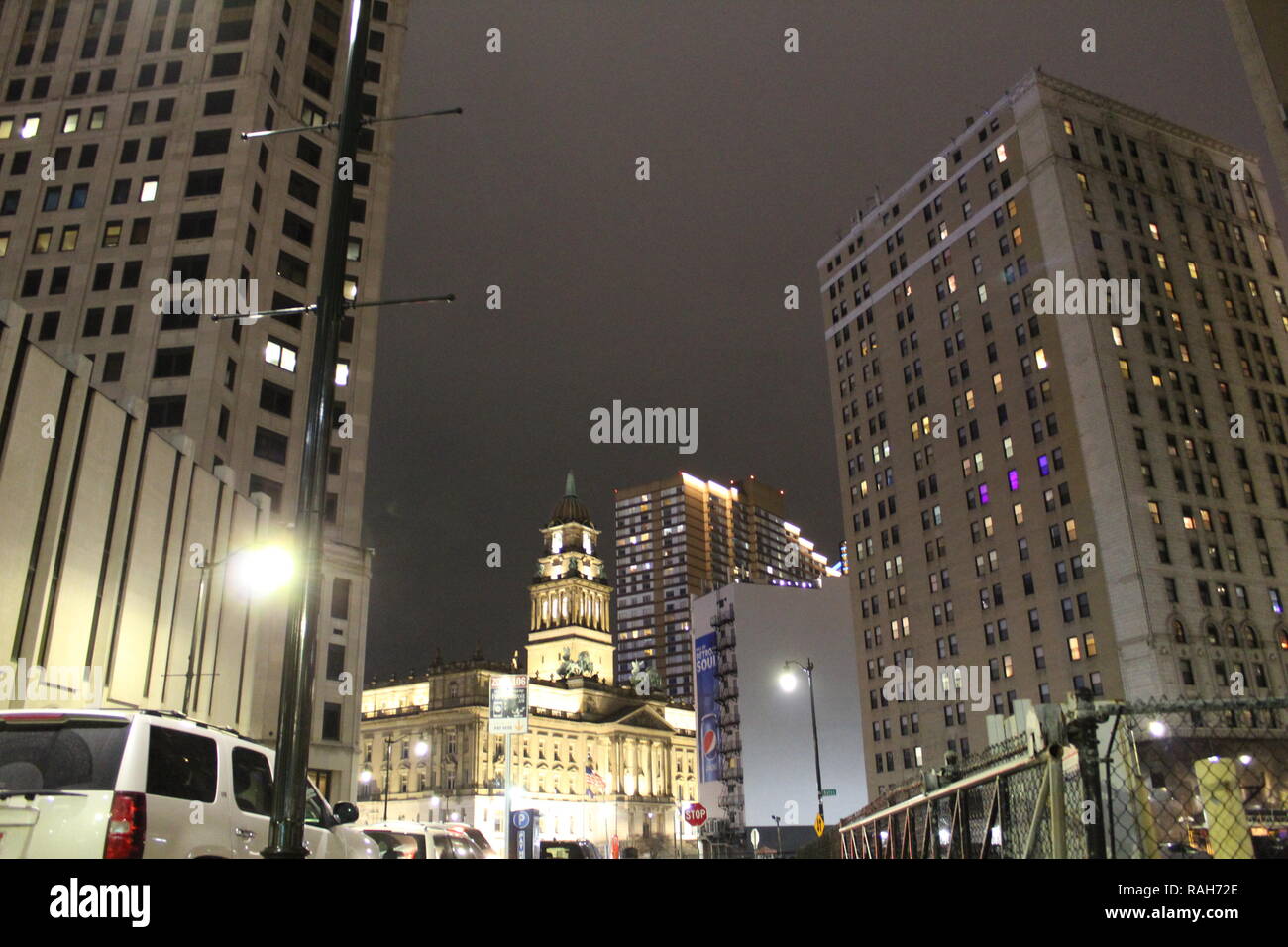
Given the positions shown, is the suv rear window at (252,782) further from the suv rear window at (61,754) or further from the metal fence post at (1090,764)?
the metal fence post at (1090,764)

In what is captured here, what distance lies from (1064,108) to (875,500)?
40.5 metres

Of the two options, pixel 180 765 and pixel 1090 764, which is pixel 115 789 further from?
pixel 1090 764

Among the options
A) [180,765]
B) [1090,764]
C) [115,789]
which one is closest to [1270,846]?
[1090,764]

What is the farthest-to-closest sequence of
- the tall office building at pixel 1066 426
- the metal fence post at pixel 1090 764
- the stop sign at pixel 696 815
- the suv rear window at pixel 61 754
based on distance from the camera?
the tall office building at pixel 1066 426 → the stop sign at pixel 696 815 → the suv rear window at pixel 61 754 → the metal fence post at pixel 1090 764

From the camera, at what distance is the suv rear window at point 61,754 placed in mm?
8086

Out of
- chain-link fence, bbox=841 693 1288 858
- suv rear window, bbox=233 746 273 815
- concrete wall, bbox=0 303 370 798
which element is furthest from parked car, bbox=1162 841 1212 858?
concrete wall, bbox=0 303 370 798

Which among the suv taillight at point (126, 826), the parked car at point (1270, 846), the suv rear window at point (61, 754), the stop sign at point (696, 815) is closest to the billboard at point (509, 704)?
the stop sign at point (696, 815)

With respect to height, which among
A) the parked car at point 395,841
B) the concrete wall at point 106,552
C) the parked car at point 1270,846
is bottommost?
the parked car at point 1270,846

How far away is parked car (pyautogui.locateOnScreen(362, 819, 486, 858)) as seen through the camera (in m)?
20.3

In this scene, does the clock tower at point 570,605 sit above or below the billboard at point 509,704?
above

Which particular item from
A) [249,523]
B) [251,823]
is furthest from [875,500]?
[251,823]

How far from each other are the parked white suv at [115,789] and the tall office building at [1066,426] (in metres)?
70.6

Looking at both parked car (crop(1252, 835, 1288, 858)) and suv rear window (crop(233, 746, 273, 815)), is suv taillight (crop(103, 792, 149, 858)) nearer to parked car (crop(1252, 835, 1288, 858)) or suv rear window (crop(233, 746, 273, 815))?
suv rear window (crop(233, 746, 273, 815))
